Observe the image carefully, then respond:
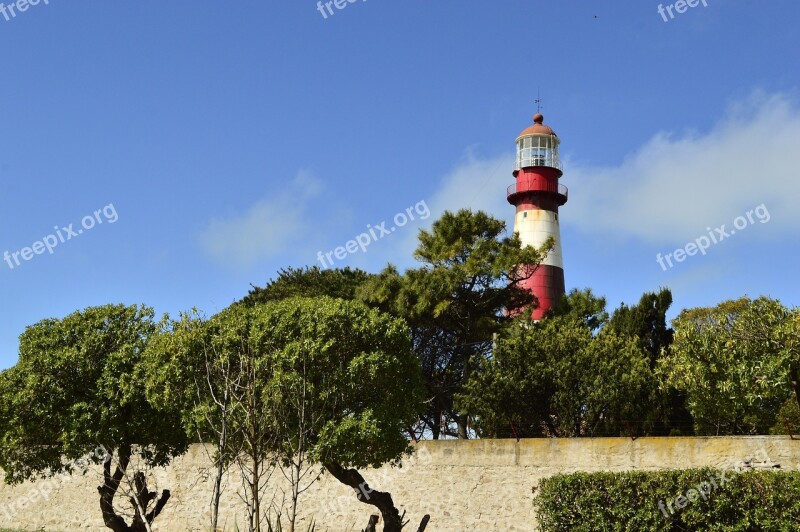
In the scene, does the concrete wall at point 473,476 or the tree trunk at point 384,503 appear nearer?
the concrete wall at point 473,476

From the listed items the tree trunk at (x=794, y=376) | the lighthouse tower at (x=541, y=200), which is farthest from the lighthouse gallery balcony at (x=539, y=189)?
the tree trunk at (x=794, y=376)

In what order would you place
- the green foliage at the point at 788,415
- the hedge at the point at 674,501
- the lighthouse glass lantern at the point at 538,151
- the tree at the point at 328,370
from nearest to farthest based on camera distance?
the hedge at the point at 674,501, the tree at the point at 328,370, the green foliage at the point at 788,415, the lighthouse glass lantern at the point at 538,151

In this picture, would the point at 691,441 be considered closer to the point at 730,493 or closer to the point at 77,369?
the point at 730,493

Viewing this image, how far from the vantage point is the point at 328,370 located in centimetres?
1755

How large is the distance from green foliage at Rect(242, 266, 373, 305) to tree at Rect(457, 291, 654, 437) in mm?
11811

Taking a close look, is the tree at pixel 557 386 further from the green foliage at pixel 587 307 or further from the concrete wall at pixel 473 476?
the green foliage at pixel 587 307

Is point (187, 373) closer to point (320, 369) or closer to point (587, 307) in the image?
point (320, 369)

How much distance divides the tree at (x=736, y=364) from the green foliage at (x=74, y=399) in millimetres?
14467

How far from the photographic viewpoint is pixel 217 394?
17.2 metres

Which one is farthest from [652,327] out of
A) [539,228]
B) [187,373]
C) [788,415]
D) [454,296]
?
[187,373]

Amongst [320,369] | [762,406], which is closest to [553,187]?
[762,406]

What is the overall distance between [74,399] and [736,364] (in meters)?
17.6

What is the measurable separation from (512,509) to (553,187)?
24.8m

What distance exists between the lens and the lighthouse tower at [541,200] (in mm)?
39250
